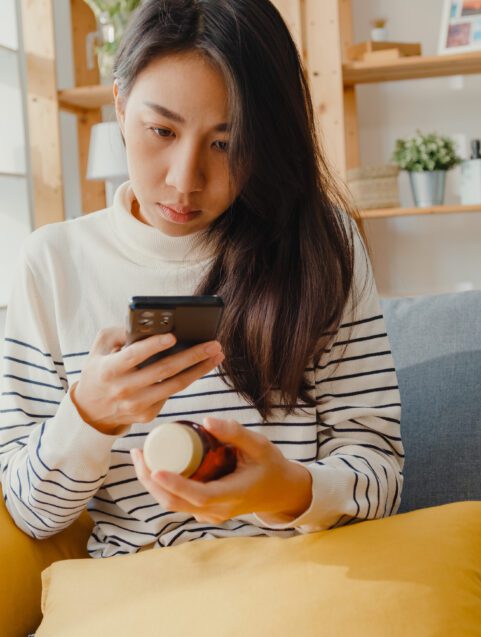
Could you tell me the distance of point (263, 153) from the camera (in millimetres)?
1017

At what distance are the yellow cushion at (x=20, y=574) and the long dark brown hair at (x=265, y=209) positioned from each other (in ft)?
1.07

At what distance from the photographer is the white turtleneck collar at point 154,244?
1.15 metres

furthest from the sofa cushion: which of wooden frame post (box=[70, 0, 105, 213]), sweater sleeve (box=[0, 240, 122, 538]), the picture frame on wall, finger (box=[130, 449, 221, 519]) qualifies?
wooden frame post (box=[70, 0, 105, 213])

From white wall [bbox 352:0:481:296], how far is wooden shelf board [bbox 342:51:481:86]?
9 cm

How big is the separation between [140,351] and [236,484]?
5.7 inches

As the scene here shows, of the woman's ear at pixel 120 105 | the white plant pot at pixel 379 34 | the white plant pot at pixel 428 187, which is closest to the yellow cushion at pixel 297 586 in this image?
the woman's ear at pixel 120 105

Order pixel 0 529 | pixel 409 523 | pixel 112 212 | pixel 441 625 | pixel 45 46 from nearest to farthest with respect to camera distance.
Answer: pixel 441 625
pixel 409 523
pixel 0 529
pixel 112 212
pixel 45 46

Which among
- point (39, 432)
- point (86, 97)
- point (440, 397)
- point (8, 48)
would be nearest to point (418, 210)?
point (86, 97)

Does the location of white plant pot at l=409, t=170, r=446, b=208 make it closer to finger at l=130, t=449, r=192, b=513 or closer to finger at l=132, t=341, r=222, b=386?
finger at l=132, t=341, r=222, b=386

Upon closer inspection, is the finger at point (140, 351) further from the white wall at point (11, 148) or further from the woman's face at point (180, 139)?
the white wall at point (11, 148)

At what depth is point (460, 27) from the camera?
9.20ft

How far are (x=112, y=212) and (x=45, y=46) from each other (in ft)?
6.28

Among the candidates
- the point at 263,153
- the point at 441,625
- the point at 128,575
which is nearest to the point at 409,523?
the point at 441,625

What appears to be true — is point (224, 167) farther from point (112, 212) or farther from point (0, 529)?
point (0, 529)
